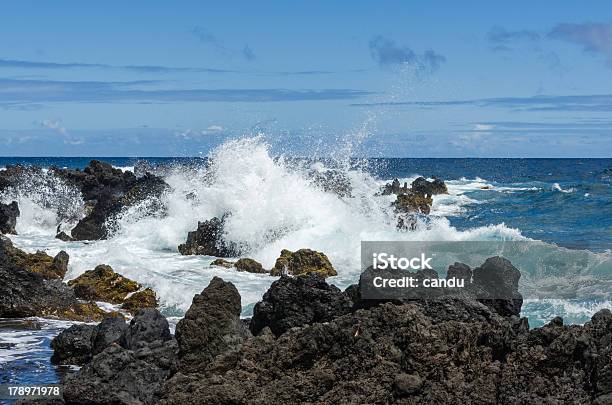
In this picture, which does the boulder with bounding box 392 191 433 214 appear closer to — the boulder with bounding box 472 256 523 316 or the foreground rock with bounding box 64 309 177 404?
the boulder with bounding box 472 256 523 316

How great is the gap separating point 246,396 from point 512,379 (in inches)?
68.7

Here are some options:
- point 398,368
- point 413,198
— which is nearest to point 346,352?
point 398,368

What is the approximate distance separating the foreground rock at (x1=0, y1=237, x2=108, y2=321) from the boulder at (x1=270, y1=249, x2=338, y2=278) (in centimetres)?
480

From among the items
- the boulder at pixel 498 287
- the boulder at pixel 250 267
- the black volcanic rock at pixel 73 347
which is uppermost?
the boulder at pixel 498 287

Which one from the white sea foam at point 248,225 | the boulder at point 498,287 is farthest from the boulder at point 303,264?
the boulder at point 498,287

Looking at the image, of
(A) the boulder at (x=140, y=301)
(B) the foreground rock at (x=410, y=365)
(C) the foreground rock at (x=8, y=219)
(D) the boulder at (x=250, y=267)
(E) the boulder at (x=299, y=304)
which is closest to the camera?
(B) the foreground rock at (x=410, y=365)

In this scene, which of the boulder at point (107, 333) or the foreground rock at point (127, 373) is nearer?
the foreground rock at point (127, 373)

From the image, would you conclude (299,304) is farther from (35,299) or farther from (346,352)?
(35,299)

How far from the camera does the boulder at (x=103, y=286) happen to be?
14078 millimetres

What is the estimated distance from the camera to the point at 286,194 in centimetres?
2392

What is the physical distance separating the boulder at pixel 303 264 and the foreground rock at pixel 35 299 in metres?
4.80

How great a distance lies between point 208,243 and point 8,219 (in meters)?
7.63

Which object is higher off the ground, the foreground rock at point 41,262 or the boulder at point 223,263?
the foreground rock at point 41,262

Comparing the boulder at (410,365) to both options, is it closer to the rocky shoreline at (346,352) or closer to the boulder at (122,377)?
the rocky shoreline at (346,352)
